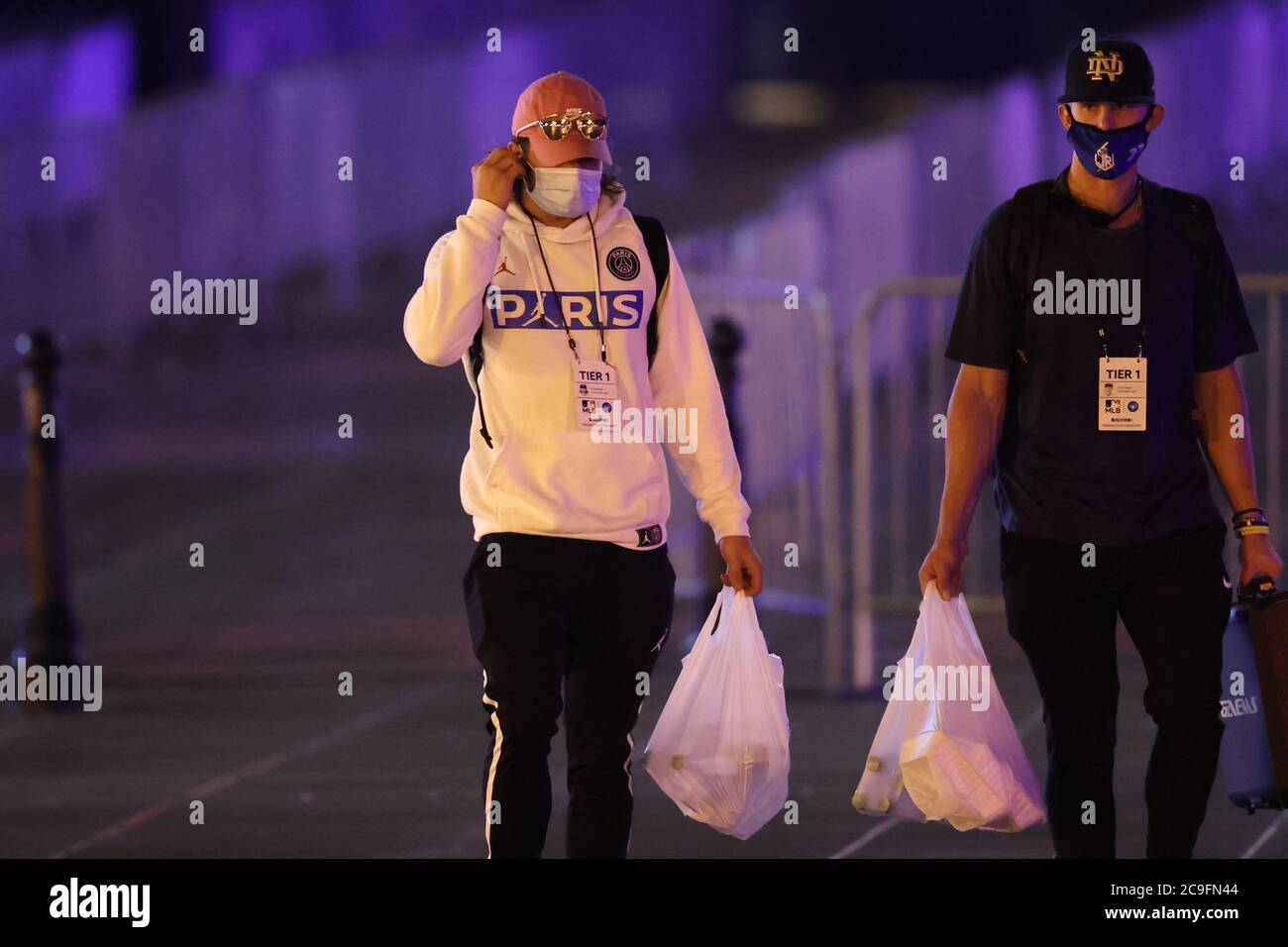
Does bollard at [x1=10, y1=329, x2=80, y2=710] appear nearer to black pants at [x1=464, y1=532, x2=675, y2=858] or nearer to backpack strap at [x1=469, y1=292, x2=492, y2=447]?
backpack strap at [x1=469, y1=292, x2=492, y2=447]

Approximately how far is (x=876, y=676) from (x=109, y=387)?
12187 mm

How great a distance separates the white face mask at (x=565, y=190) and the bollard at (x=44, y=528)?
4022mm

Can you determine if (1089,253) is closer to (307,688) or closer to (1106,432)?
(1106,432)

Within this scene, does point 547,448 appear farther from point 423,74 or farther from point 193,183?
point 423,74

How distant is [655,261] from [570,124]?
15.4 inches

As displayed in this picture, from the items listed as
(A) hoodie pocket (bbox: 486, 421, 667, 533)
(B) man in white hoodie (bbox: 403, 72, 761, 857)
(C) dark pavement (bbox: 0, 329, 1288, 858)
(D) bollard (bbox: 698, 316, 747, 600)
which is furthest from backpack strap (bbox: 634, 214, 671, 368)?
(D) bollard (bbox: 698, 316, 747, 600)

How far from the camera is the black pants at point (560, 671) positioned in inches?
187

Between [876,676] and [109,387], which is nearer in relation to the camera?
[876,676]

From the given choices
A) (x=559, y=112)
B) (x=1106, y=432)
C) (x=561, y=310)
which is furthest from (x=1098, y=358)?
(x=559, y=112)

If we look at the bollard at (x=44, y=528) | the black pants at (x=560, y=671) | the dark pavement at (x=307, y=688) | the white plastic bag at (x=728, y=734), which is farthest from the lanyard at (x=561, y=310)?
the bollard at (x=44, y=528)

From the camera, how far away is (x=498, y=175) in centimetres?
486

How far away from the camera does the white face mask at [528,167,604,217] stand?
4895mm

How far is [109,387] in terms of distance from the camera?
1917cm
